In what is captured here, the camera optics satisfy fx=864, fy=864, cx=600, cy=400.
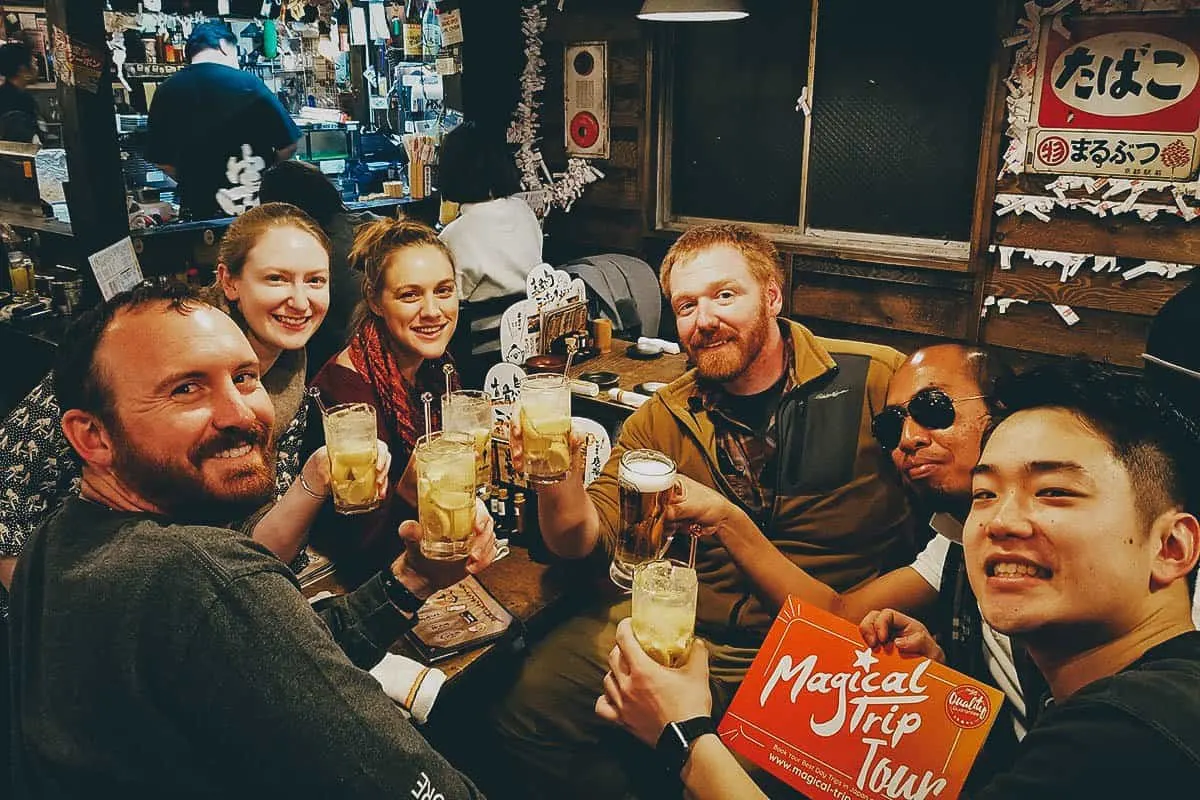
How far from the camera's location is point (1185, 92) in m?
4.16

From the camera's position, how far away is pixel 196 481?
1.51m

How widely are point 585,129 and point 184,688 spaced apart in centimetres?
553

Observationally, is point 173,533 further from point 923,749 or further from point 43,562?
point 923,749

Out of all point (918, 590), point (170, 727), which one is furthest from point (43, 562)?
point (918, 590)

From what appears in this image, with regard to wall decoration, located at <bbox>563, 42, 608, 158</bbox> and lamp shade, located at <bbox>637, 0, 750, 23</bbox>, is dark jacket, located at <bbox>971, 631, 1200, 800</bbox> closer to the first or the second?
lamp shade, located at <bbox>637, 0, 750, 23</bbox>

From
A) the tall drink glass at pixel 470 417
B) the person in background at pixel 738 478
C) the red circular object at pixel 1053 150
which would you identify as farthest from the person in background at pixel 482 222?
the red circular object at pixel 1053 150

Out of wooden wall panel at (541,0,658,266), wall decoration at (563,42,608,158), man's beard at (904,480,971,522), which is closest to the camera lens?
man's beard at (904,480,971,522)

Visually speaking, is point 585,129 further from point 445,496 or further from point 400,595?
point 400,595

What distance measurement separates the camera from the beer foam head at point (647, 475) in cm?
203

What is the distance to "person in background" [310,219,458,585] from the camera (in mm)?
2797

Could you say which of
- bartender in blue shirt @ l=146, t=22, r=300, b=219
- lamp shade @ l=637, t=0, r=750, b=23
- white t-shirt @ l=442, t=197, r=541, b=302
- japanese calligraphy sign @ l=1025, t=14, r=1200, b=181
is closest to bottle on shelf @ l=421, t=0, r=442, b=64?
bartender in blue shirt @ l=146, t=22, r=300, b=219

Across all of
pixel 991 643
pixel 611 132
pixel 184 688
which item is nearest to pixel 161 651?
pixel 184 688

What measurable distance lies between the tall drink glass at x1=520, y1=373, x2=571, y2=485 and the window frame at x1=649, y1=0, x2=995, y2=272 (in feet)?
11.5

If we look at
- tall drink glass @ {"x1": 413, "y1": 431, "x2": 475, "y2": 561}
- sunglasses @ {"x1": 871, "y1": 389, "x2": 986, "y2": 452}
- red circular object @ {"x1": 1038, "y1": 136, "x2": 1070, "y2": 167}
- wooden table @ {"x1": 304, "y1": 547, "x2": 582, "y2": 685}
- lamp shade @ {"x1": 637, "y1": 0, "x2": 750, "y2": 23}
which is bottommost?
wooden table @ {"x1": 304, "y1": 547, "x2": 582, "y2": 685}
